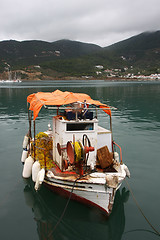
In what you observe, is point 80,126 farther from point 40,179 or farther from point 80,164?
point 40,179

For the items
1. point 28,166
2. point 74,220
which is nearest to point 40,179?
point 74,220

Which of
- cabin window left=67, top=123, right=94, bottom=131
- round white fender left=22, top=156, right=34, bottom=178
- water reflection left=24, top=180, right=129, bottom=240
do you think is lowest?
water reflection left=24, top=180, right=129, bottom=240

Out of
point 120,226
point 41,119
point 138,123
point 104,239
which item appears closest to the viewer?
point 104,239

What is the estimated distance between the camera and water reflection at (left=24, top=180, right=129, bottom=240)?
814 cm

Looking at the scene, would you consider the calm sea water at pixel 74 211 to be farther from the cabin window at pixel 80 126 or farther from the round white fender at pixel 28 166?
the cabin window at pixel 80 126

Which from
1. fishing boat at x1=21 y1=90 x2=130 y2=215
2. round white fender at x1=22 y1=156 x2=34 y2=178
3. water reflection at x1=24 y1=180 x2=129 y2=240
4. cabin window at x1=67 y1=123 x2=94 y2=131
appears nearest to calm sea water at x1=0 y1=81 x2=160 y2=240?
water reflection at x1=24 y1=180 x2=129 y2=240

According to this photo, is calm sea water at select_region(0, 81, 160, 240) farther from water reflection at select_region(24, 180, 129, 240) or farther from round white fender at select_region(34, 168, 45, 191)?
round white fender at select_region(34, 168, 45, 191)

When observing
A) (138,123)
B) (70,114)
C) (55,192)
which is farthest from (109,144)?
(138,123)

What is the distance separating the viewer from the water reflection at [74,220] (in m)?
8.14

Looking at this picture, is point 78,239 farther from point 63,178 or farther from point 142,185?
point 142,185

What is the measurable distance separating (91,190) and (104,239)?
196 cm

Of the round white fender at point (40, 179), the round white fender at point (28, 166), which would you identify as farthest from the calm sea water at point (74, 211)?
the round white fender at point (40, 179)

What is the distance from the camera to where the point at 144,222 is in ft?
28.6

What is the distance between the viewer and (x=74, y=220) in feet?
28.7
